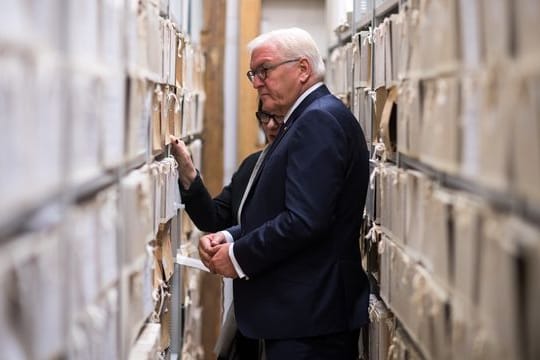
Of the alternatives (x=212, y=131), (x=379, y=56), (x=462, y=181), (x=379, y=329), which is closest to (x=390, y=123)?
(x=379, y=56)

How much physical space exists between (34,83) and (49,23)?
0.42ft

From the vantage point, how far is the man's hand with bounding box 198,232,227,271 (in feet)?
8.28

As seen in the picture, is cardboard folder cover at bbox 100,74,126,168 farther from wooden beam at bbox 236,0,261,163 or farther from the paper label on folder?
wooden beam at bbox 236,0,261,163

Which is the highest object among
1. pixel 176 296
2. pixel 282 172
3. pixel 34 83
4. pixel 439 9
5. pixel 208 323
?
pixel 439 9

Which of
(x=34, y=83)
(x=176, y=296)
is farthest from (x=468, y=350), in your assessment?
(x=176, y=296)

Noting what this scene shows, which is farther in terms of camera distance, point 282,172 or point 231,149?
point 231,149

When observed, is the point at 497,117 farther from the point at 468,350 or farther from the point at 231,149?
the point at 231,149

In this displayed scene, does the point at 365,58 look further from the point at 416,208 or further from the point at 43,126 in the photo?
the point at 43,126

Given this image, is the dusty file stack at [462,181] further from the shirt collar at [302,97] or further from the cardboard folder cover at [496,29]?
the shirt collar at [302,97]

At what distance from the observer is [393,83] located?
2340 millimetres

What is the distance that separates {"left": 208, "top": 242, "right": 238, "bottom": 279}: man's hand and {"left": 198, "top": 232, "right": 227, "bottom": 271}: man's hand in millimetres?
51

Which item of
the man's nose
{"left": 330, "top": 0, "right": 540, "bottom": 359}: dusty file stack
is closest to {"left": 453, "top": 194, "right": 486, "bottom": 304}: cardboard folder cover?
{"left": 330, "top": 0, "right": 540, "bottom": 359}: dusty file stack

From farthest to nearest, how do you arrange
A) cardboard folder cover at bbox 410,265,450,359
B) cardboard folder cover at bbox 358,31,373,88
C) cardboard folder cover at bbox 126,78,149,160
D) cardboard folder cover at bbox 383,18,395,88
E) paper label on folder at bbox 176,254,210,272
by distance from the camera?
1. cardboard folder cover at bbox 358,31,373,88
2. paper label on folder at bbox 176,254,210,272
3. cardboard folder cover at bbox 383,18,395,88
4. cardboard folder cover at bbox 126,78,149,160
5. cardboard folder cover at bbox 410,265,450,359

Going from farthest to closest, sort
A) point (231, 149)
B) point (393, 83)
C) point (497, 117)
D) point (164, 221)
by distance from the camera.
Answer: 1. point (231, 149)
2. point (164, 221)
3. point (393, 83)
4. point (497, 117)
